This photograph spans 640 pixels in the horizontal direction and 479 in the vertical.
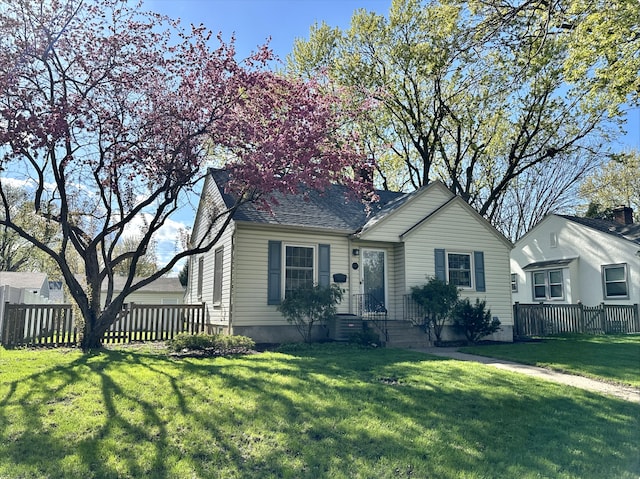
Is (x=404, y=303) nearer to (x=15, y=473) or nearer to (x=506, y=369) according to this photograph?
(x=506, y=369)

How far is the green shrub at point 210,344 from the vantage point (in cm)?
973

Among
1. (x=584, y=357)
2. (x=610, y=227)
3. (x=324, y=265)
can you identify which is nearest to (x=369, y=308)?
(x=324, y=265)

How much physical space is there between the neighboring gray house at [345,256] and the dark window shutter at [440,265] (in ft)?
0.10

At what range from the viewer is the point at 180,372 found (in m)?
7.19

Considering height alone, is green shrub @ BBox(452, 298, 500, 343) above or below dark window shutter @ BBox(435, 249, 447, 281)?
below

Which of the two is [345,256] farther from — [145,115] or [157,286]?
[157,286]

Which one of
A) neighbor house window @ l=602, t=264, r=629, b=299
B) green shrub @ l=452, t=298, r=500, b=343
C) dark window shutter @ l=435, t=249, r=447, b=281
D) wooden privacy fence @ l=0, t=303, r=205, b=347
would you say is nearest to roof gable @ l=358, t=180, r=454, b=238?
dark window shutter @ l=435, t=249, r=447, b=281

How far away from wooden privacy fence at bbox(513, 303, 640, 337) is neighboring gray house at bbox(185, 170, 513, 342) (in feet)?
5.99

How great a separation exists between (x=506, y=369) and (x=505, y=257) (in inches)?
300

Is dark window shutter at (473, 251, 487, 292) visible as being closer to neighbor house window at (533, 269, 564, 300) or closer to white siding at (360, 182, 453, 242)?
white siding at (360, 182, 453, 242)

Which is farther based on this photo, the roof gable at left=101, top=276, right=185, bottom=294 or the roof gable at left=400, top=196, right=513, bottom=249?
the roof gable at left=101, top=276, right=185, bottom=294

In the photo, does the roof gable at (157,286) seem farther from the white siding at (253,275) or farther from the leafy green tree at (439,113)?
the white siding at (253,275)

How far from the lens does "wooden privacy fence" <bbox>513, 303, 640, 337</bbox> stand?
1649cm

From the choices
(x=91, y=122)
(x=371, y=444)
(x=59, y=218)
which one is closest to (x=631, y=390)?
(x=371, y=444)
